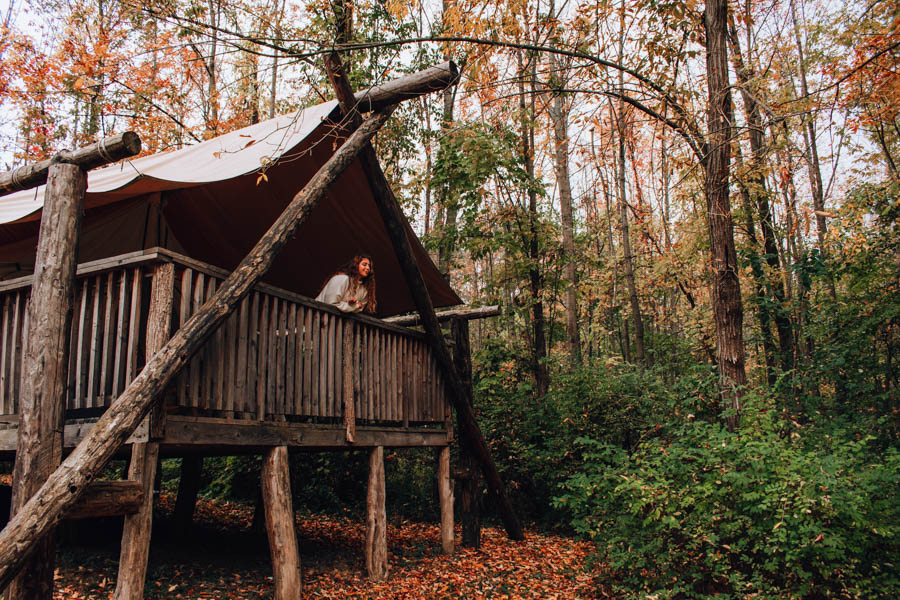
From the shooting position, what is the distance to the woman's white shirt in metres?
6.49

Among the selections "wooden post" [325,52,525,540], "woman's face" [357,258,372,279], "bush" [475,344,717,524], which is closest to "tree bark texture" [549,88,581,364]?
"bush" [475,344,717,524]

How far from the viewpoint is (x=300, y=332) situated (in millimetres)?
5750

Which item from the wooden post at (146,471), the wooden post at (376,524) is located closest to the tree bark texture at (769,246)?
the wooden post at (376,524)

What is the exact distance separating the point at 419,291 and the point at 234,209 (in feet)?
7.95

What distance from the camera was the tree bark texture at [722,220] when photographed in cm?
667

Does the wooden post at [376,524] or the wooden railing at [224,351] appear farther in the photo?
the wooden post at [376,524]

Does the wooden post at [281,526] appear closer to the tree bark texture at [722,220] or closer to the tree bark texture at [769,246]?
the tree bark texture at [722,220]

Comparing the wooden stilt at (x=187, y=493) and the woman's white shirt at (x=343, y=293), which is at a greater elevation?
the woman's white shirt at (x=343, y=293)

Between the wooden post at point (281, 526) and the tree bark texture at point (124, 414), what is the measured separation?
1.75 meters

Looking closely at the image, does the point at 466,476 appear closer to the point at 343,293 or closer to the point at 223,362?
the point at 343,293

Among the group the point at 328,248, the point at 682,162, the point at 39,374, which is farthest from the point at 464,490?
the point at 39,374

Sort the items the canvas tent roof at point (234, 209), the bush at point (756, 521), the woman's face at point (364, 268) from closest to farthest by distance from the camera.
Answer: the bush at point (756, 521), the canvas tent roof at point (234, 209), the woman's face at point (364, 268)

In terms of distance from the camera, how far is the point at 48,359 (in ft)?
12.0

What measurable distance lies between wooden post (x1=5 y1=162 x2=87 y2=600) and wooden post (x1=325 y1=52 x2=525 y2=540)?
257cm
